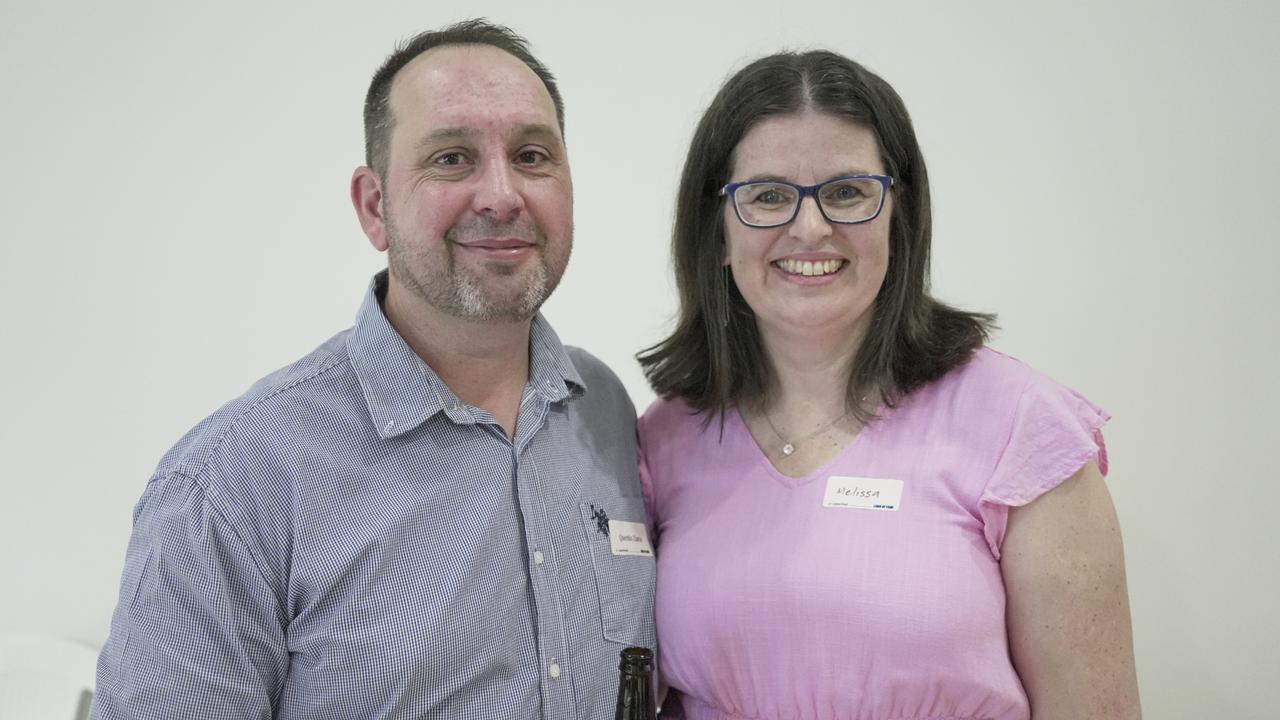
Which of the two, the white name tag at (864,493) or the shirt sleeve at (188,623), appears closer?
the shirt sleeve at (188,623)

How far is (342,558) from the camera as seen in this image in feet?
4.97

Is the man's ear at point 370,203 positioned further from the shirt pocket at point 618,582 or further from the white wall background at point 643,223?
the white wall background at point 643,223

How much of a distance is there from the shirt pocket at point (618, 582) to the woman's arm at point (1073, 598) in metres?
0.60

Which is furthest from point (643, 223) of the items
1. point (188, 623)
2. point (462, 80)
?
point (188, 623)

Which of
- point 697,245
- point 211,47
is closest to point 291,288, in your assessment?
point 211,47

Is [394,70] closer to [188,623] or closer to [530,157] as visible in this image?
[530,157]

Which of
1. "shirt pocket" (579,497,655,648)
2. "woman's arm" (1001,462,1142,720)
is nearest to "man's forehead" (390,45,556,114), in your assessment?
"shirt pocket" (579,497,655,648)

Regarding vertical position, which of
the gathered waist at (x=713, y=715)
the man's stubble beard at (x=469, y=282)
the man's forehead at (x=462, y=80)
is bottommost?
the gathered waist at (x=713, y=715)

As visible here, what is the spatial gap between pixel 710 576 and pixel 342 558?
612mm

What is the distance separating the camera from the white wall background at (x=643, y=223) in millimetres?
2549

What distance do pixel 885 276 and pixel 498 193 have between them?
712 mm

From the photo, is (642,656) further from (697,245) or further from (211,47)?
(211,47)

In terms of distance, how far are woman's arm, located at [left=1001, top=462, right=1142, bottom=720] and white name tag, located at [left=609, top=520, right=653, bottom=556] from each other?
0.61m

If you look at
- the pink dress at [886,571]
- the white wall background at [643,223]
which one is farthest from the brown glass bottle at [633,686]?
the white wall background at [643,223]
